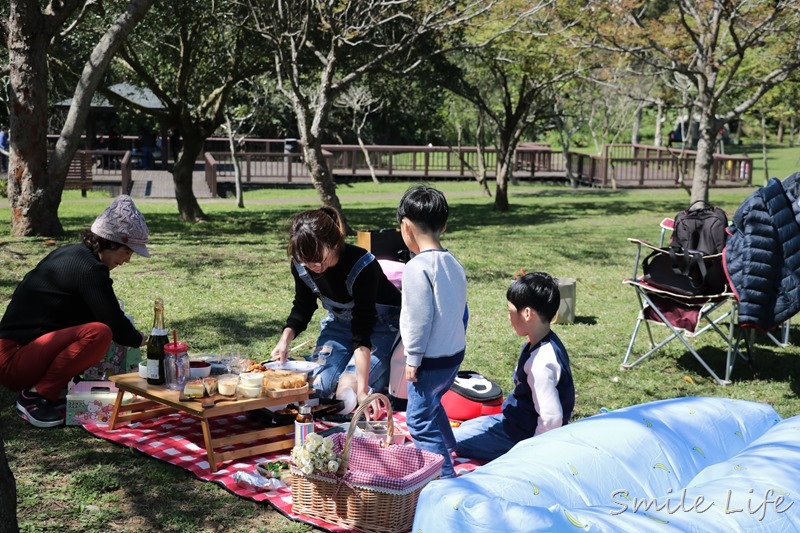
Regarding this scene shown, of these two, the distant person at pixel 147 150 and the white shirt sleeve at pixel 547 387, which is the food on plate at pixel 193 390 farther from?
the distant person at pixel 147 150

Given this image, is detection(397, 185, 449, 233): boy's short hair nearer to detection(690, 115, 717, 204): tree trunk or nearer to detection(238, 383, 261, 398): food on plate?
detection(238, 383, 261, 398): food on plate

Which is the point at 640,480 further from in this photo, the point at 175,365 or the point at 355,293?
the point at 175,365

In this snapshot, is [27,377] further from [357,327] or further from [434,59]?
[434,59]

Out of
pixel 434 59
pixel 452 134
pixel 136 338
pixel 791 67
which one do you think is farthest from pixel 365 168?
pixel 136 338

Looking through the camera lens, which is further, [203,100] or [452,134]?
[452,134]

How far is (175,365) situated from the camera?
4773 mm

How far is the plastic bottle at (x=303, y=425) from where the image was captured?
179 inches

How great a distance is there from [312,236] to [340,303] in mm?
751

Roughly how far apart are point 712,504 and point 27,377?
368cm

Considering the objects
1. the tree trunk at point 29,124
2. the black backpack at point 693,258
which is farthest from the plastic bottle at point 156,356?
the tree trunk at point 29,124

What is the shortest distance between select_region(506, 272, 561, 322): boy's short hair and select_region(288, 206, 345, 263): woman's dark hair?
100 cm

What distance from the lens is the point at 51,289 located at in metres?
5.16

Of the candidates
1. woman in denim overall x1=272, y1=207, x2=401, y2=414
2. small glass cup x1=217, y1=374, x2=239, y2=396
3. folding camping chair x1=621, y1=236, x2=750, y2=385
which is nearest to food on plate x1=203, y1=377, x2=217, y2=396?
small glass cup x1=217, y1=374, x2=239, y2=396

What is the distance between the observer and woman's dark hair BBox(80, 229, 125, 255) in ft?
16.9
